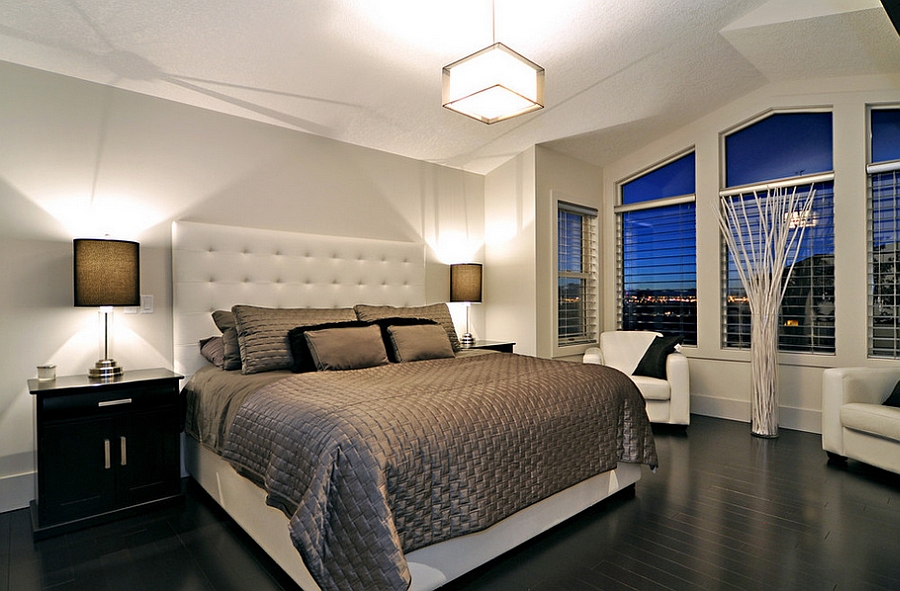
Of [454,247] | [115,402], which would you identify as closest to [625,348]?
[454,247]

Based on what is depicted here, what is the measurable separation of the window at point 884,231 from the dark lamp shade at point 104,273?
216 inches

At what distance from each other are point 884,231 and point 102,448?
227 inches

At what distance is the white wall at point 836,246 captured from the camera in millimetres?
4156

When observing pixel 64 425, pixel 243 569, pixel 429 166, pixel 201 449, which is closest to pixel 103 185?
pixel 64 425

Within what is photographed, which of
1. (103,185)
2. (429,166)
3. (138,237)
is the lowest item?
(138,237)

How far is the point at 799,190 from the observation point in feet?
14.8

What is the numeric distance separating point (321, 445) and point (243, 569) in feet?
2.97

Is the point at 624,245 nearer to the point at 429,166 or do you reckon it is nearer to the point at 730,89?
the point at 730,89

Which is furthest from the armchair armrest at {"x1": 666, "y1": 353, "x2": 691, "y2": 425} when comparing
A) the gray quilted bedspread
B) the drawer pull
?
the drawer pull

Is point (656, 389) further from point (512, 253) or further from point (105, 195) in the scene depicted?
point (105, 195)

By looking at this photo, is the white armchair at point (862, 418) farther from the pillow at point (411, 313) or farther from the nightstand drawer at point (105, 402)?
the nightstand drawer at point (105, 402)

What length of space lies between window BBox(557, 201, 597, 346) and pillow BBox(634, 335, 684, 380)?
87 cm

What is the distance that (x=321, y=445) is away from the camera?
1738 mm

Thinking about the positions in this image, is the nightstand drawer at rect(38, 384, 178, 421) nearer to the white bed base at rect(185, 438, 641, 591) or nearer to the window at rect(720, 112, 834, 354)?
the white bed base at rect(185, 438, 641, 591)
